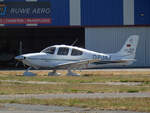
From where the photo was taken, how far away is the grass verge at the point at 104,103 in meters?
11.8

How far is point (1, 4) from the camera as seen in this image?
3741 centimetres

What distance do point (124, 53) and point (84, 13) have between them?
37.6 feet

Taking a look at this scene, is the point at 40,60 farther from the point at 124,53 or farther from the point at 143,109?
the point at 143,109

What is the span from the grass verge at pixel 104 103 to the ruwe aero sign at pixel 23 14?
80.8 ft

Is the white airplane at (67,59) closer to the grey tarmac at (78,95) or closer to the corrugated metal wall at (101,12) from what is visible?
the grey tarmac at (78,95)

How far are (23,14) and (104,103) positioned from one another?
85.9 feet

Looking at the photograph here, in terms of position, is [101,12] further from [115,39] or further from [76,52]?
[76,52]

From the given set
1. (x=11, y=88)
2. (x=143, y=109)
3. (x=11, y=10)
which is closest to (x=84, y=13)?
(x=11, y=10)

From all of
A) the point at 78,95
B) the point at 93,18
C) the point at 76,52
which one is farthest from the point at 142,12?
the point at 78,95

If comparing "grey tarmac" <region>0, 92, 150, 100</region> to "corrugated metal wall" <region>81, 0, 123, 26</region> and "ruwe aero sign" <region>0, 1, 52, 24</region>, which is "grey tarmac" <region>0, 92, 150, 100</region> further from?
"ruwe aero sign" <region>0, 1, 52, 24</region>

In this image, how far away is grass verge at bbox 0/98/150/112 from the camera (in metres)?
11.8

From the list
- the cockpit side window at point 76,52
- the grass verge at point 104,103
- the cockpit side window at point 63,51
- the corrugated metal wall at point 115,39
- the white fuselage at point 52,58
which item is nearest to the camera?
the grass verge at point 104,103

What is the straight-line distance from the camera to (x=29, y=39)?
1736 inches

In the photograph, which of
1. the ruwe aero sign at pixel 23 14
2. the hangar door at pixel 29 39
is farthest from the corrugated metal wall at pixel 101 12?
the hangar door at pixel 29 39
